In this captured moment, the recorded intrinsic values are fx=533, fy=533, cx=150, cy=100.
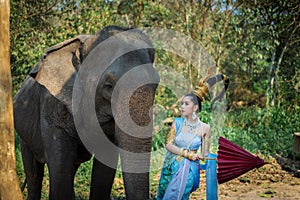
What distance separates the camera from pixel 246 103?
16750mm

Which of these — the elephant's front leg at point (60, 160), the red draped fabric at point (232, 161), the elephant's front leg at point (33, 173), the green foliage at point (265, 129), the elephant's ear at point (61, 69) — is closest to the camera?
the red draped fabric at point (232, 161)

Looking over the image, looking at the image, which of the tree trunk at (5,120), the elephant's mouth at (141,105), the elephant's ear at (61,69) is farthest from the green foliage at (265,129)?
the tree trunk at (5,120)

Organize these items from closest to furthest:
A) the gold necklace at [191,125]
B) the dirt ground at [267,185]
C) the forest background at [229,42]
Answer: the gold necklace at [191,125]
the dirt ground at [267,185]
the forest background at [229,42]

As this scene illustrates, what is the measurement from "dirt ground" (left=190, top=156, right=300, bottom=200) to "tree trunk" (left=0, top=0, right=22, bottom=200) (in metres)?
4.31

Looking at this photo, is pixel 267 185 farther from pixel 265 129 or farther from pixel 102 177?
pixel 265 129

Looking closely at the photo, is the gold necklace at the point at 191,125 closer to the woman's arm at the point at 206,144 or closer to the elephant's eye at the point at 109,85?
the woman's arm at the point at 206,144

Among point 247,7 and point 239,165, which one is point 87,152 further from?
point 247,7

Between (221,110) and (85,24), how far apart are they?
408cm

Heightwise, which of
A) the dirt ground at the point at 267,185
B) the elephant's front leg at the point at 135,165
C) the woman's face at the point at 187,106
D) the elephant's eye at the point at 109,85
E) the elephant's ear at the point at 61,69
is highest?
the elephant's ear at the point at 61,69

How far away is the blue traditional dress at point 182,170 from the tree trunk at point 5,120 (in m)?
1.60

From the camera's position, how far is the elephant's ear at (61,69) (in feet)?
16.5

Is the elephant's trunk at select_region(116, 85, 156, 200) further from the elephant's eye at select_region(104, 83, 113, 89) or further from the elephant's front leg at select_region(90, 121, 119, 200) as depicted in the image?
the elephant's front leg at select_region(90, 121, 119, 200)

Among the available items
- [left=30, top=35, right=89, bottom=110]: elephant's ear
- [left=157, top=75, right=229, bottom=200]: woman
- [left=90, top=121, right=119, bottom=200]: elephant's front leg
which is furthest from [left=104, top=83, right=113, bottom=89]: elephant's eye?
[left=90, top=121, right=119, bottom=200]: elephant's front leg

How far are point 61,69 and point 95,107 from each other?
0.57 m
